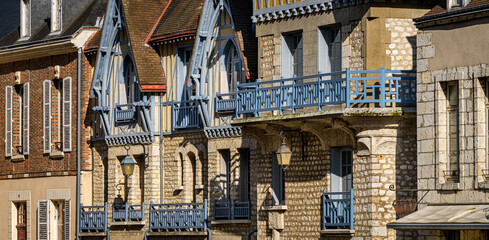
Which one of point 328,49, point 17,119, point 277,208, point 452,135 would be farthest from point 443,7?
point 17,119

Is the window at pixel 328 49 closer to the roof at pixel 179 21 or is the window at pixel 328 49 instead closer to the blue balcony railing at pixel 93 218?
the roof at pixel 179 21

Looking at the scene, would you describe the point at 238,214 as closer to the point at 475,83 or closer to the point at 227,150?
the point at 227,150

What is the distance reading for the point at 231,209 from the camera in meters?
41.3

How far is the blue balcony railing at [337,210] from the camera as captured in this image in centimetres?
3559

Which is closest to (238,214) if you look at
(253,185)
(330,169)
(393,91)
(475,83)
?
(253,185)

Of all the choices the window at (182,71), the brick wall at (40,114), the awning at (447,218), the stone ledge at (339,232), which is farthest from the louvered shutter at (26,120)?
the awning at (447,218)

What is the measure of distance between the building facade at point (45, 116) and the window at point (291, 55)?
1144 centimetres

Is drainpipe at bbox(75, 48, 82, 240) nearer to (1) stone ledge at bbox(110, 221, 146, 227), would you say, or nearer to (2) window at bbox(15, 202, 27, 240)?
(1) stone ledge at bbox(110, 221, 146, 227)

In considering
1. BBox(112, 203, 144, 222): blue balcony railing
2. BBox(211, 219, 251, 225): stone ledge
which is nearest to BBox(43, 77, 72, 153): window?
BBox(112, 203, 144, 222): blue balcony railing

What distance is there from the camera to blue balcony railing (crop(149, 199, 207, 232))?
4241cm

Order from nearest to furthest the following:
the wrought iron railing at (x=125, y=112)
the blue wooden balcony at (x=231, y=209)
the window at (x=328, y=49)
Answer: the window at (x=328, y=49)
the blue wooden balcony at (x=231, y=209)
the wrought iron railing at (x=125, y=112)

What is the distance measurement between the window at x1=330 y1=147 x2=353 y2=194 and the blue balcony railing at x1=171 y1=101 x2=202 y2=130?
7083 mm

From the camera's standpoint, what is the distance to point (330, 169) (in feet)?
120

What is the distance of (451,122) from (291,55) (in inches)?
261
